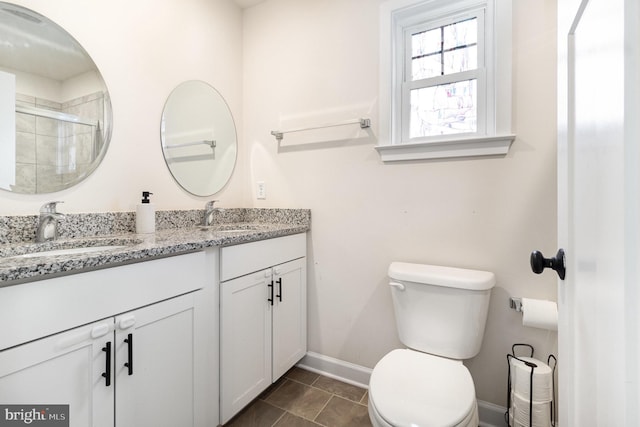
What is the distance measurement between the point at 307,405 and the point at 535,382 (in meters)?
1.04

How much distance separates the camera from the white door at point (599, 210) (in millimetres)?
341

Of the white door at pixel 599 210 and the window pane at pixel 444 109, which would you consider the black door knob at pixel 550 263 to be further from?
the window pane at pixel 444 109

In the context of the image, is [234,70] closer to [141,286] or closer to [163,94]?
[163,94]

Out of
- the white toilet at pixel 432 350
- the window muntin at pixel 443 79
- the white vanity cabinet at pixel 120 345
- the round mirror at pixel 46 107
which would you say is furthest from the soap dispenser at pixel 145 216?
the window muntin at pixel 443 79

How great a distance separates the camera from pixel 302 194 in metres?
1.87

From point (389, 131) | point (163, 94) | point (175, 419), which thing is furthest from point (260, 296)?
point (163, 94)

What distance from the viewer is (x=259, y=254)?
1.45 metres

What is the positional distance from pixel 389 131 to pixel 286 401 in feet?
5.08

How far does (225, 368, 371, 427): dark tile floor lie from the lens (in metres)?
1.42

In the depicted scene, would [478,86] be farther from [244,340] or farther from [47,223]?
[47,223]

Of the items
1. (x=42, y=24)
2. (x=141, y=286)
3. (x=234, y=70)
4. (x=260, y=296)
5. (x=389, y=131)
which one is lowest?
(x=260, y=296)

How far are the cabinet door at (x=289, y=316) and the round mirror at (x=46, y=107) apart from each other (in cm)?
103

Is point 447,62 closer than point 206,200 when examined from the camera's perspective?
Yes

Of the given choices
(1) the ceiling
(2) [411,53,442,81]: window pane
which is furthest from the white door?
(1) the ceiling
